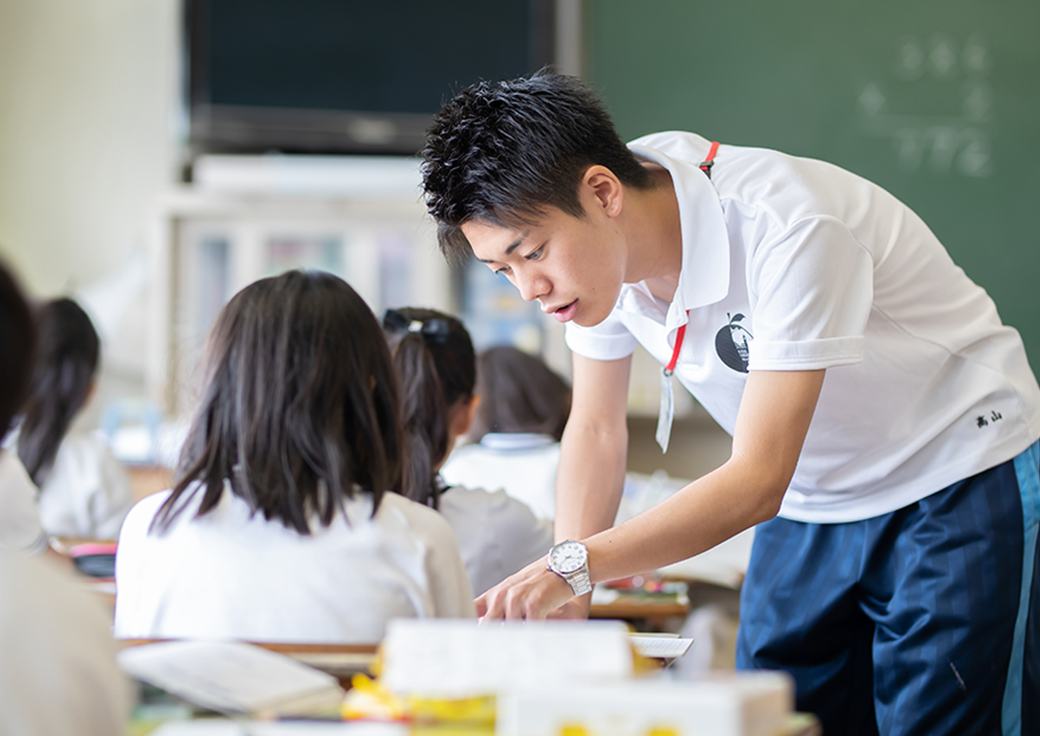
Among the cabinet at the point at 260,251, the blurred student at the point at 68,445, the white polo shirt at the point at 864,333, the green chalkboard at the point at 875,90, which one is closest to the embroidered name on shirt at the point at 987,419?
the white polo shirt at the point at 864,333

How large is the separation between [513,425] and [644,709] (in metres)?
2.01

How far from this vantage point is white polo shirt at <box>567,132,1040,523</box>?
3.97 ft

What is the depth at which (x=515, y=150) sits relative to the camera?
117 cm

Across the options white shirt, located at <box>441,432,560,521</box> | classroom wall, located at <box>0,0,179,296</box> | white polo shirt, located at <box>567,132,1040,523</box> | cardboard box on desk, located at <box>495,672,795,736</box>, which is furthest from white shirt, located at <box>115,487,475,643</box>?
classroom wall, located at <box>0,0,179,296</box>

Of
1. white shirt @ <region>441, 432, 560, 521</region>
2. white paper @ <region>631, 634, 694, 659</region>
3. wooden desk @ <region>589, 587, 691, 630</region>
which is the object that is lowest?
wooden desk @ <region>589, 587, 691, 630</region>

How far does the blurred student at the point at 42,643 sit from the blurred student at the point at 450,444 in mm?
1019

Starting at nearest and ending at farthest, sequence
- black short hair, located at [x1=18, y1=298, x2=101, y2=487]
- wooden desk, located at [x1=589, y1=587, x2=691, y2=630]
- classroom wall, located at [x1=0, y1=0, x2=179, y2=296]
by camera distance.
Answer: wooden desk, located at [x1=589, y1=587, x2=691, y2=630]
black short hair, located at [x1=18, y1=298, x2=101, y2=487]
classroom wall, located at [x1=0, y1=0, x2=179, y2=296]

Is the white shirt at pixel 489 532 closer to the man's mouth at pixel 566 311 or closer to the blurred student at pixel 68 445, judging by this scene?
the man's mouth at pixel 566 311

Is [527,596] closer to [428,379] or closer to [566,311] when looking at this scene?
[566,311]

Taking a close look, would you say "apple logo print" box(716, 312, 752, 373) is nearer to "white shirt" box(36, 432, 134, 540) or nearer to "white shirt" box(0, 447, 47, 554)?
"white shirt" box(0, 447, 47, 554)

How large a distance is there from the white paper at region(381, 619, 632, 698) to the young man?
0.37m

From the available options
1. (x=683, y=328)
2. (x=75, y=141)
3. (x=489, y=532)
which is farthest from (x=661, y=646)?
(x=75, y=141)

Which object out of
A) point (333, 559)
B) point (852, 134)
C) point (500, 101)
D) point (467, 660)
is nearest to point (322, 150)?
point (852, 134)

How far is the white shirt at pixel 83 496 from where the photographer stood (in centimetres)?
258
